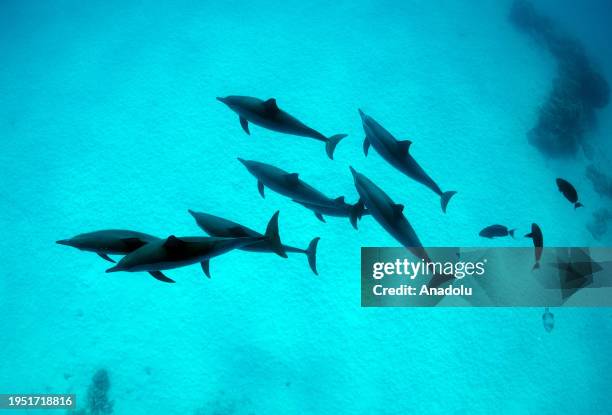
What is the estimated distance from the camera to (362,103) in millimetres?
17359

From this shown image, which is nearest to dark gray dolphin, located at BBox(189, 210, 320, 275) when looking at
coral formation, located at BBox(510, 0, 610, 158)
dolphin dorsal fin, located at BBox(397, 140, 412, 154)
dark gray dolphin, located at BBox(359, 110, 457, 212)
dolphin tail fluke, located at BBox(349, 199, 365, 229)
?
dolphin tail fluke, located at BBox(349, 199, 365, 229)

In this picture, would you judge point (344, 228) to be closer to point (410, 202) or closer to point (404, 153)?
point (410, 202)

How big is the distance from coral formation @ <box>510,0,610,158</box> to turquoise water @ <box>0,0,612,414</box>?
32.5 inches

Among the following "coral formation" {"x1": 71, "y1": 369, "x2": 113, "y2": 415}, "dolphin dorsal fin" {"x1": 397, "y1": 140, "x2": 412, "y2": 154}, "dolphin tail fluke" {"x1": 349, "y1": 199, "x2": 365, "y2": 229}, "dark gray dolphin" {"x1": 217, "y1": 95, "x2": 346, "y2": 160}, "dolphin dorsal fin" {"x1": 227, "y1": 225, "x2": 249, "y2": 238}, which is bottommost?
"coral formation" {"x1": 71, "y1": 369, "x2": 113, "y2": 415}

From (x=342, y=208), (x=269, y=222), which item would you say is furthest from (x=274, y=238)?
(x=342, y=208)

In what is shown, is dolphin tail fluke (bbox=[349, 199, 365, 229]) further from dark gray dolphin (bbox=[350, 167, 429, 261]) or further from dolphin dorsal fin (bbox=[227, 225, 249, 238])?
dolphin dorsal fin (bbox=[227, 225, 249, 238])

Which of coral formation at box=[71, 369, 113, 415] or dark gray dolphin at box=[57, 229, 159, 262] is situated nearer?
dark gray dolphin at box=[57, 229, 159, 262]

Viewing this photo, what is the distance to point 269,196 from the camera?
14836 millimetres

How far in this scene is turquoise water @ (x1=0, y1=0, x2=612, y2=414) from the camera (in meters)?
12.9

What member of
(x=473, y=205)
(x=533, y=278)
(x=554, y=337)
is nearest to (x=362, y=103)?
(x=473, y=205)

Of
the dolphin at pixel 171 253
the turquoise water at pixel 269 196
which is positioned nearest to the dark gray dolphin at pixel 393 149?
the dolphin at pixel 171 253

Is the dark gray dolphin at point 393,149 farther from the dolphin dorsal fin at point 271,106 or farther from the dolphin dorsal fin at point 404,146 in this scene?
the dolphin dorsal fin at point 271,106

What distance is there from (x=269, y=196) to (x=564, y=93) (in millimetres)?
16827

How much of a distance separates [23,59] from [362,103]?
661 inches
